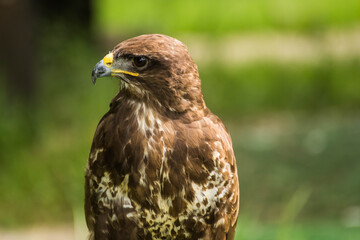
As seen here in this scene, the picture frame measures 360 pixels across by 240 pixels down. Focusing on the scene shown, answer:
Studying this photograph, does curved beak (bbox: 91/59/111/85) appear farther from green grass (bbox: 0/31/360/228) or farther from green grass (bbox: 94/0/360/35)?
green grass (bbox: 94/0/360/35)

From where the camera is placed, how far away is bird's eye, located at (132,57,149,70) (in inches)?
92.0

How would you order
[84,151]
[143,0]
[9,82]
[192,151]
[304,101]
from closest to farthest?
[192,151], [84,151], [9,82], [304,101], [143,0]

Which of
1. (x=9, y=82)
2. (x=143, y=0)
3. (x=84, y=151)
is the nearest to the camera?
(x=84, y=151)

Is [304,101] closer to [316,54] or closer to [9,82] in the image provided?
[316,54]

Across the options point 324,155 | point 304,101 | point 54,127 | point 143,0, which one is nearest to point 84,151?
point 54,127

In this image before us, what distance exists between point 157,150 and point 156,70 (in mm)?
256

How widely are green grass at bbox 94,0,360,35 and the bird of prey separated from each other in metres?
6.98

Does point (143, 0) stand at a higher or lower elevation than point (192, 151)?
higher

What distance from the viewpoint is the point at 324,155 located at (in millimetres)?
6492

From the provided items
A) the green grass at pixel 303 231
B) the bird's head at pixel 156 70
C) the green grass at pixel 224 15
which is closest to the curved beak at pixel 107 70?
the bird's head at pixel 156 70

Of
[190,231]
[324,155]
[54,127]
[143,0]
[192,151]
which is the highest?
[143,0]

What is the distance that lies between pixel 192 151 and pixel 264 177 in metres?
3.96

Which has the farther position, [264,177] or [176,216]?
[264,177]

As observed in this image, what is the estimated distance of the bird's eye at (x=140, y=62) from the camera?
7.67 feet
